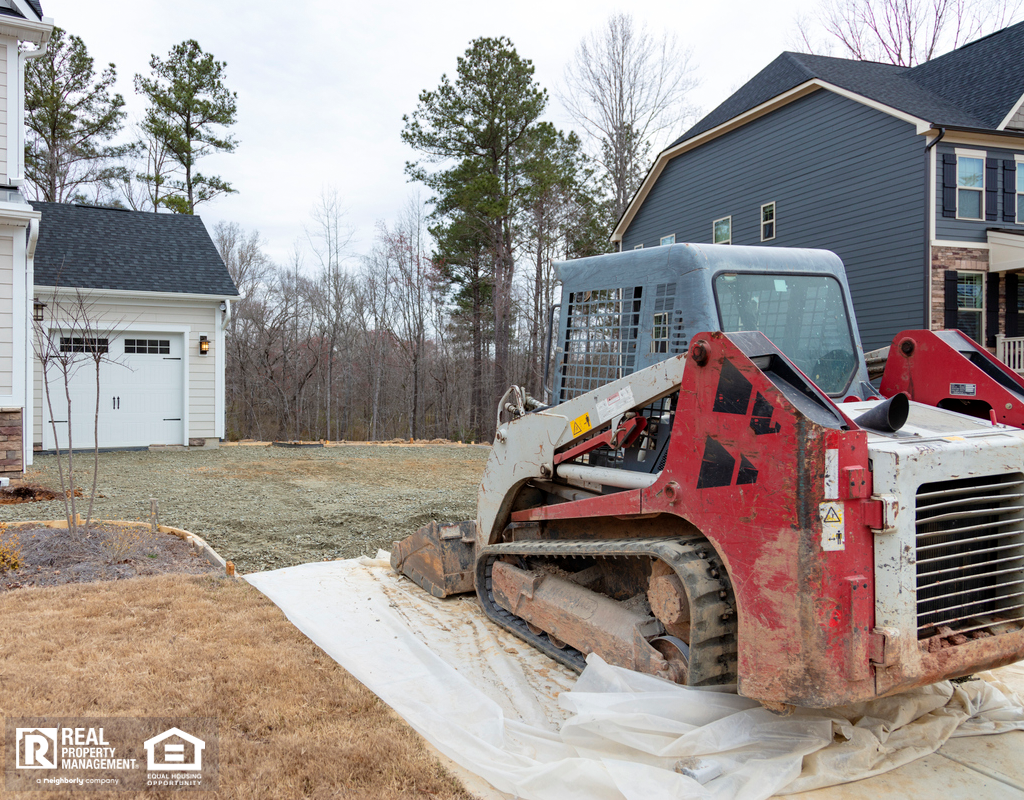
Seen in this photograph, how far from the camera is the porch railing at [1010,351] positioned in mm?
13805

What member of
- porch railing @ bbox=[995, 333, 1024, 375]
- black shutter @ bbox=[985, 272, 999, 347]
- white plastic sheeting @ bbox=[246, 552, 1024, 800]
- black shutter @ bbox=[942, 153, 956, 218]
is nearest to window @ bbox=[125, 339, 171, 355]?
white plastic sheeting @ bbox=[246, 552, 1024, 800]

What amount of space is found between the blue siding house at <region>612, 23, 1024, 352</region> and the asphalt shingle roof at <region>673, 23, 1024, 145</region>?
0.15ft

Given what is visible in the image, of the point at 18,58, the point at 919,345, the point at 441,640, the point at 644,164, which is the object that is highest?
the point at 644,164

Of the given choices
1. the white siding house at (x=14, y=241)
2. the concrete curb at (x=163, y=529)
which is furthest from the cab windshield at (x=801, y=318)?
the white siding house at (x=14, y=241)

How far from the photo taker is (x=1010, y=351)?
45.7ft

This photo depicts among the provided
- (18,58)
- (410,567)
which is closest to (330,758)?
(410,567)

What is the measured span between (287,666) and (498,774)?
57.5 inches

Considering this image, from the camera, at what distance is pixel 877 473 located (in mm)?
2443

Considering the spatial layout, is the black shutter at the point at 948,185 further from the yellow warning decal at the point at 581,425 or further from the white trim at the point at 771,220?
the yellow warning decal at the point at 581,425

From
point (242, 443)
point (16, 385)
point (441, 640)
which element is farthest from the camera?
point (242, 443)

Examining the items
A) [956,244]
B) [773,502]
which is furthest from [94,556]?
[956,244]

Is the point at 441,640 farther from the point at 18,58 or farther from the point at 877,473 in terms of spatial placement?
the point at 18,58

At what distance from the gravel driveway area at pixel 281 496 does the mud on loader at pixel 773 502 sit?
12.4 ft

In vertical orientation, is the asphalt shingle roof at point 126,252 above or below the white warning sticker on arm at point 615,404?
above
